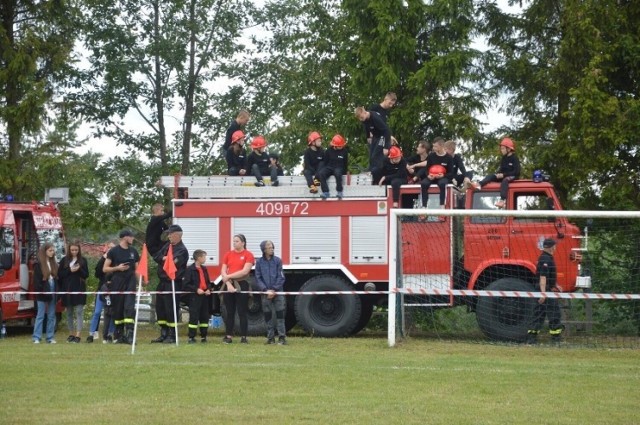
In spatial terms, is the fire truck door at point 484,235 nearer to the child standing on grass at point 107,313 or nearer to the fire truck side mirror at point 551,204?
the fire truck side mirror at point 551,204

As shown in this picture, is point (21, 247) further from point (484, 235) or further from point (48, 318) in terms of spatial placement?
point (484, 235)

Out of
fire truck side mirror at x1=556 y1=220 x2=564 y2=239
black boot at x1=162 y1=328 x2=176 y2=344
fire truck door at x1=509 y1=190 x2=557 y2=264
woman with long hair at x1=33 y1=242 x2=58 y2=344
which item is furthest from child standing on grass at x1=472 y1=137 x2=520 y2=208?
woman with long hair at x1=33 y1=242 x2=58 y2=344

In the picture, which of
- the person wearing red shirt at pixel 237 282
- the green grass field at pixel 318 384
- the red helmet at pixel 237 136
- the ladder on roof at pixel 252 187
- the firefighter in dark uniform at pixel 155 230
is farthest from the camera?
the firefighter in dark uniform at pixel 155 230

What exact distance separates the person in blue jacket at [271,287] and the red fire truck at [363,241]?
1.82 meters

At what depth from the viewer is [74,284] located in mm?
21531

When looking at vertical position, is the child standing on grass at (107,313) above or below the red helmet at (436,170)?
below

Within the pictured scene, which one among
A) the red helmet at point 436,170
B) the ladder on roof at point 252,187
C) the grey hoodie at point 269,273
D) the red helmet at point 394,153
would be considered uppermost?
the red helmet at point 394,153

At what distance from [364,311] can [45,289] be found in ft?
19.1

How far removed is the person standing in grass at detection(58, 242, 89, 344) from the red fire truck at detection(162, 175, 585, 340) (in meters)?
2.09

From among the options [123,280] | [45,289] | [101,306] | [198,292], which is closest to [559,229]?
[198,292]

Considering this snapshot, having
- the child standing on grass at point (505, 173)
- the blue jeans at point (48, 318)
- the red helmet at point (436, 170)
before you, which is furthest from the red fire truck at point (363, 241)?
the blue jeans at point (48, 318)

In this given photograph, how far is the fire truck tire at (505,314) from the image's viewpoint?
20.8m

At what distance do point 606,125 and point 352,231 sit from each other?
672cm

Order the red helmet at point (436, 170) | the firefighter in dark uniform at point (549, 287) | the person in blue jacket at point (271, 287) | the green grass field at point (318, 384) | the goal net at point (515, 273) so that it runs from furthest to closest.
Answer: the red helmet at point (436, 170), the person in blue jacket at point (271, 287), the goal net at point (515, 273), the firefighter in dark uniform at point (549, 287), the green grass field at point (318, 384)
